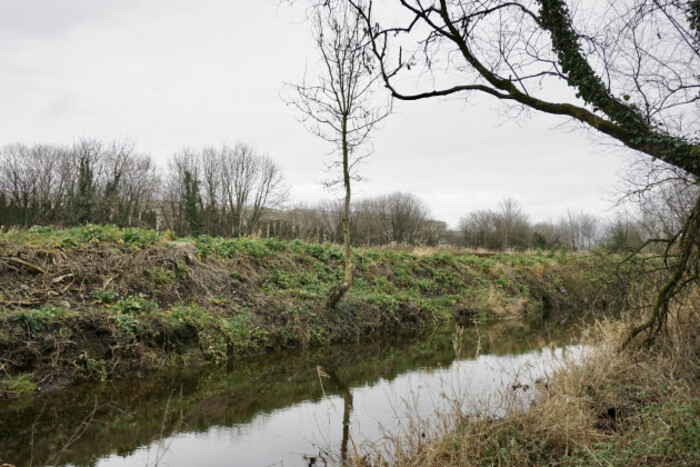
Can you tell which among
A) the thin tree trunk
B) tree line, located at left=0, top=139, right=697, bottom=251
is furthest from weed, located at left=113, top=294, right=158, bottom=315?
tree line, located at left=0, top=139, right=697, bottom=251

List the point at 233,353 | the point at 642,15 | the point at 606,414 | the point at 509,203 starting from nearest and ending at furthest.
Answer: the point at 642,15 < the point at 606,414 < the point at 233,353 < the point at 509,203

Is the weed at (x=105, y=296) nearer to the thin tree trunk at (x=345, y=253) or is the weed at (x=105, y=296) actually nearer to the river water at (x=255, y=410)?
the river water at (x=255, y=410)

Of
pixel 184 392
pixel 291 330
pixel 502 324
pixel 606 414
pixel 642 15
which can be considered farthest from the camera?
pixel 502 324

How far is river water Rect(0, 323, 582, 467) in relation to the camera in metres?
5.31

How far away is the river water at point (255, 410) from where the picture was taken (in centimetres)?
531

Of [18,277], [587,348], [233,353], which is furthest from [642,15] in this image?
[18,277]

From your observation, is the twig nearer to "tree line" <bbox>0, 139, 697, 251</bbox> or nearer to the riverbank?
the riverbank

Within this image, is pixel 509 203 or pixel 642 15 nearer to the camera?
pixel 642 15

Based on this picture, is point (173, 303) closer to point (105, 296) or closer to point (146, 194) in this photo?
point (105, 296)

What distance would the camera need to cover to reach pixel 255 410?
7004 millimetres

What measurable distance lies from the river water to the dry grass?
266 millimetres

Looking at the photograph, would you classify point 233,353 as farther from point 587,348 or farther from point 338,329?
point 587,348

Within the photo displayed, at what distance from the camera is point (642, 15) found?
4910 millimetres

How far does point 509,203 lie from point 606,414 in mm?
59652
